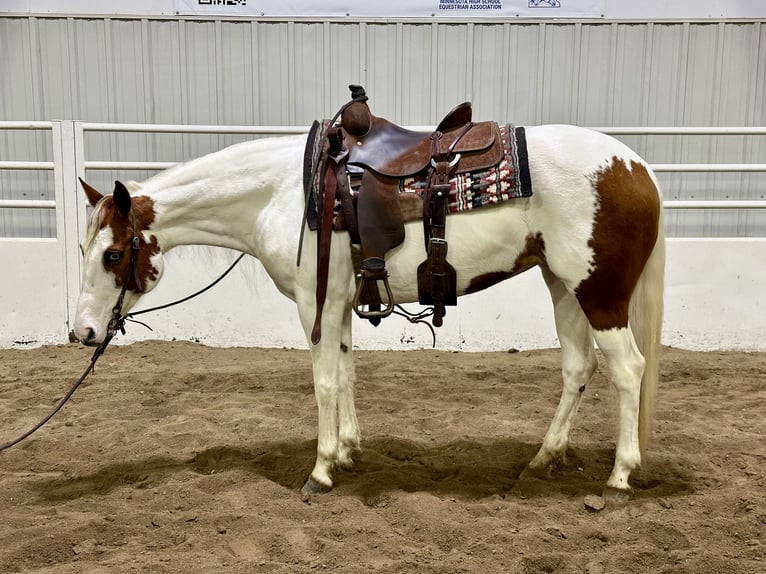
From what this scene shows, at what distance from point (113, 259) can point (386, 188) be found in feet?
3.43

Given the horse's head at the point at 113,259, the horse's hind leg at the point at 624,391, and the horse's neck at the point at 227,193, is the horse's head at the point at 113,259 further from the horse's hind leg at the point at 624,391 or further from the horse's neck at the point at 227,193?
the horse's hind leg at the point at 624,391

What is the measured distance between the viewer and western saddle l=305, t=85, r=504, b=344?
2.28m

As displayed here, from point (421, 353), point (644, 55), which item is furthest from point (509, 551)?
point (644, 55)

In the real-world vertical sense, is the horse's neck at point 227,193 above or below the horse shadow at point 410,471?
above

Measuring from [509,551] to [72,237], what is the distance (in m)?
3.89

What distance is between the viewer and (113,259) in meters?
2.38

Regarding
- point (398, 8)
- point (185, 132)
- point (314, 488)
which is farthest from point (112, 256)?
point (398, 8)

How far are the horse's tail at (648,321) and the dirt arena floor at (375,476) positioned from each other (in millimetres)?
275

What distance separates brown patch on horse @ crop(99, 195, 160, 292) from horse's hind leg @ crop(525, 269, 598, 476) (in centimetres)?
156

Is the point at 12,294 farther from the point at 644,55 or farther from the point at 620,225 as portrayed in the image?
the point at 644,55

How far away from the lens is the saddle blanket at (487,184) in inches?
88.2

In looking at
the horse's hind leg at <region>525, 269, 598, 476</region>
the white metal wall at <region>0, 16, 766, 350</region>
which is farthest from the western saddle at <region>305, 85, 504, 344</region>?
the white metal wall at <region>0, 16, 766, 350</region>

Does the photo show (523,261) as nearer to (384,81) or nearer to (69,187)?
(69,187)

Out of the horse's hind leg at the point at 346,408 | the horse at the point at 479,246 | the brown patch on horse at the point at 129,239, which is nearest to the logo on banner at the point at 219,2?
the horse at the point at 479,246
